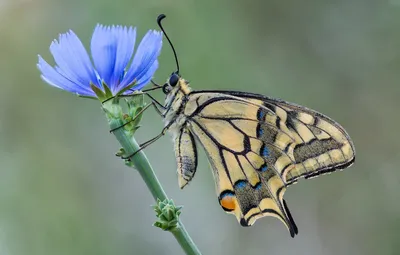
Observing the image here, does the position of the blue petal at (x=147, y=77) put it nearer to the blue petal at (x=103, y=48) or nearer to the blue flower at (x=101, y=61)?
the blue flower at (x=101, y=61)

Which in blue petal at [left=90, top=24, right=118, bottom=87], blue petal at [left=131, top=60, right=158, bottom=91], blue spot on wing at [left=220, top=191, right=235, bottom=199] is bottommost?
blue spot on wing at [left=220, top=191, right=235, bottom=199]

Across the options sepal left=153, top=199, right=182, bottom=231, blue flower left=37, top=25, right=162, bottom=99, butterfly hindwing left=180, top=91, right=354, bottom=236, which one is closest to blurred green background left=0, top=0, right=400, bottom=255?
butterfly hindwing left=180, top=91, right=354, bottom=236

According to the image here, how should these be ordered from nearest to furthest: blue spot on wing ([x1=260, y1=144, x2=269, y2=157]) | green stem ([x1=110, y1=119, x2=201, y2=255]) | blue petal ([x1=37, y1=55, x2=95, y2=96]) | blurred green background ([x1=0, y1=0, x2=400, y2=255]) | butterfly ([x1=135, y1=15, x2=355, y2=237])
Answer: green stem ([x1=110, y1=119, x2=201, y2=255])
blue petal ([x1=37, y1=55, x2=95, y2=96])
butterfly ([x1=135, y1=15, x2=355, y2=237])
blue spot on wing ([x1=260, y1=144, x2=269, y2=157])
blurred green background ([x1=0, y1=0, x2=400, y2=255])

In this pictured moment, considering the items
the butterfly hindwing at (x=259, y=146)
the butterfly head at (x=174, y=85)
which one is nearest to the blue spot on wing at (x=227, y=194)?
the butterfly hindwing at (x=259, y=146)

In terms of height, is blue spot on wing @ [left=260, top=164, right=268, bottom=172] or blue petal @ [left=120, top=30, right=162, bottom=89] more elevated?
blue petal @ [left=120, top=30, right=162, bottom=89]

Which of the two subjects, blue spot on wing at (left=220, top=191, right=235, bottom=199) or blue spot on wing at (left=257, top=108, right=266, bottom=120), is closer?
blue spot on wing at (left=220, top=191, right=235, bottom=199)

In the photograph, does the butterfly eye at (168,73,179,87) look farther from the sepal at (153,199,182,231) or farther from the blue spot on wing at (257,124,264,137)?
the sepal at (153,199,182,231)

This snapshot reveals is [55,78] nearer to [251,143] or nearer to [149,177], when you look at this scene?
[149,177]
